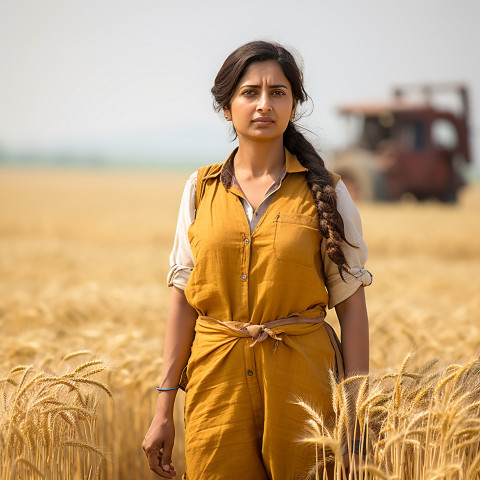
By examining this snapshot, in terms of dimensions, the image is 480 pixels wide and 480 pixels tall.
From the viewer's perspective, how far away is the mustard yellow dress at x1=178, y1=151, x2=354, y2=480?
1794 millimetres

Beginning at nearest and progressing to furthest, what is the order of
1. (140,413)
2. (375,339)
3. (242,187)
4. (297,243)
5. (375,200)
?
1. (297,243)
2. (242,187)
3. (140,413)
4. (375,339)
5. (375,200)

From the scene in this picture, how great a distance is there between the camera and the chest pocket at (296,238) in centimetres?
178

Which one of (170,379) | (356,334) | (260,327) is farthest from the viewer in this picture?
(170,379)

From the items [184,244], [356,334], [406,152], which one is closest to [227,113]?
[184,244]

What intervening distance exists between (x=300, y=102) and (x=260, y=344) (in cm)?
76

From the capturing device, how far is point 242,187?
192 centimetres

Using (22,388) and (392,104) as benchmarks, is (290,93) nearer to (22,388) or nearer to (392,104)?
(22,388)

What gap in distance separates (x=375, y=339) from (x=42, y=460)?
2.31 metres

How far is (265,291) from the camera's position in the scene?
1787mm

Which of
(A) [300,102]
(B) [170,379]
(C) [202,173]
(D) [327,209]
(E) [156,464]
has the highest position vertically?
(A) [300,102]

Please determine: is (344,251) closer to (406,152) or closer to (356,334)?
(356,334)

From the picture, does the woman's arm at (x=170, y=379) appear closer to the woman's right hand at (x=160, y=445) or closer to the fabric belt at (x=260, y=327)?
the woman's right hand at (x=160, y=445)

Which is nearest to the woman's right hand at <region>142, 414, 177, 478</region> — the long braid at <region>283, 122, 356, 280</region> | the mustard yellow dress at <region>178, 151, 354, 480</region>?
the mustard yellow dress at <region>178, 151, 354, 480</region>

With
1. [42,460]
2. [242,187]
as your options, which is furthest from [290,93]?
[42,460]
